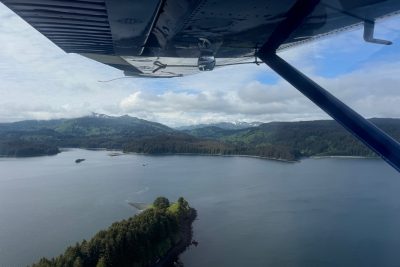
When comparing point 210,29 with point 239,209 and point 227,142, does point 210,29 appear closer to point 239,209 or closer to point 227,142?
point 239,209

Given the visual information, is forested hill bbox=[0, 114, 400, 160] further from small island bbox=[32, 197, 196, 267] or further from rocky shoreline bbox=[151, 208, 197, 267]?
small island bbox=[32, 197, 196, 267]

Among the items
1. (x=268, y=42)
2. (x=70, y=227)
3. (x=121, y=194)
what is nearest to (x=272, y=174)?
(x=121, y=194)

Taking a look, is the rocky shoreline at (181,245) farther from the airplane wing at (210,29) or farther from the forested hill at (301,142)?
the forested hill at (301,142)

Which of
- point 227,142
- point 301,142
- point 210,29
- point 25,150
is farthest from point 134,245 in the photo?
point 25,150

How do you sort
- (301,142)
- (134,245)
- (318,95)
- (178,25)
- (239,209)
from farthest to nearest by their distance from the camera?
(301,142) < (239,209) < (134,245) < (318,95) < (178,25)

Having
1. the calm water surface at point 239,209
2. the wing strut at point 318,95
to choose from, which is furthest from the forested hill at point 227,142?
the wing strut at point 318,95

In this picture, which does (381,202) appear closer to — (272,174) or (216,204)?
(216,204)
